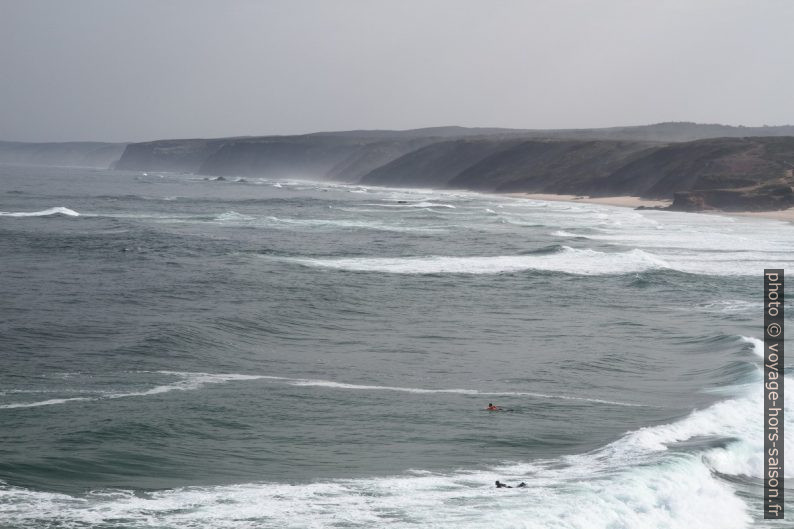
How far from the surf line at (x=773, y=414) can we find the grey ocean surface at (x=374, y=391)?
189 mm

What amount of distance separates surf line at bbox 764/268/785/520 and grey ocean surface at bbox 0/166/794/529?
0.62ft

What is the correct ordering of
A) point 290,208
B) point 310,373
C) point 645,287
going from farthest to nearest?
point 290,208 → point 645,287 → point 310,373

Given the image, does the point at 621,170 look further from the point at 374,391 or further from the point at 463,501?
the point at 463,501

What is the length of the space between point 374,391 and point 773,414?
6.08m

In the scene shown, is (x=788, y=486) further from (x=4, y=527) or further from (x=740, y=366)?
(x=4, y=527)

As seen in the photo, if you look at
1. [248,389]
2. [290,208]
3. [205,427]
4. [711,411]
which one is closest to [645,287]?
[711,411]

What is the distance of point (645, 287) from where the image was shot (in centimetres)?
2853

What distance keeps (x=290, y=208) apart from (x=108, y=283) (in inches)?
1729

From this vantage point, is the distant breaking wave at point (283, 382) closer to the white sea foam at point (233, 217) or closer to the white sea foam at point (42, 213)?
the white sea foam at point (42, 213)

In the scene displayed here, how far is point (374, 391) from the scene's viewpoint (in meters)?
15.3

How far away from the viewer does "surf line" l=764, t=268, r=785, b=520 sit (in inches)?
434

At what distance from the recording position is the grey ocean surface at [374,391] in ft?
33.9

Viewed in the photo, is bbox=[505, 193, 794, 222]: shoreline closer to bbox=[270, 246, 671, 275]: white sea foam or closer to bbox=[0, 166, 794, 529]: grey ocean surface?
bbox=[270, 246, 671, 275]: white sea foam

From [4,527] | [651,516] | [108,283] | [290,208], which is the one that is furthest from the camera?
[290,208]
